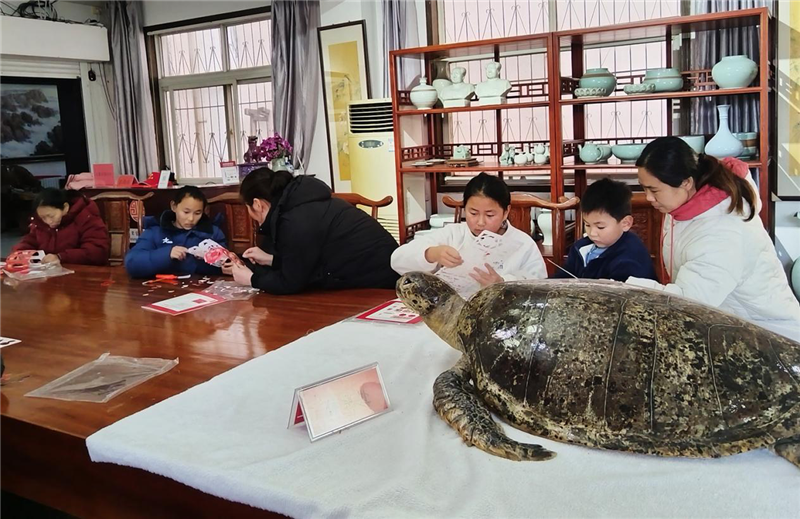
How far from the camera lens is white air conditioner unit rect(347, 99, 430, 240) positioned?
4.57m

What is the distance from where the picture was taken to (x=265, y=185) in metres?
2.65

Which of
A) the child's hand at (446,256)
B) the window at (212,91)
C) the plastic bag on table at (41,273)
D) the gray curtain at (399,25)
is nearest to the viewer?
the child's hand at (446,256)

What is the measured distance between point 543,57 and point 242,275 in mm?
2808

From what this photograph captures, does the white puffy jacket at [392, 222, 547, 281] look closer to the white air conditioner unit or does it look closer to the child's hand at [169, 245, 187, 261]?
the child's hand at [169, 245, 187, 261]

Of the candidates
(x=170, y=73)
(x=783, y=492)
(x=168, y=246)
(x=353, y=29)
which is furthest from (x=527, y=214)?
(x=170, y=73)

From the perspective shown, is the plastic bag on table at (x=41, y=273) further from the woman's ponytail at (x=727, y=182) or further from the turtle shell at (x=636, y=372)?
the woman's ponytail at (x=727, y=182)

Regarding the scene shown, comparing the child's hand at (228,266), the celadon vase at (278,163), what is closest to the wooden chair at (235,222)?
the celadon vase at (278,163)

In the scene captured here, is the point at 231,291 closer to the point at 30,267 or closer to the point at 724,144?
the point at 30,267

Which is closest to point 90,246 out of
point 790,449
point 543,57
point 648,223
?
point 648,223

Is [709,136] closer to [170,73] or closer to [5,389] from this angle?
[5,389]

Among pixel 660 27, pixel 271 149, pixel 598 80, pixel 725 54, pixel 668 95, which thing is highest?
pixel 660 27

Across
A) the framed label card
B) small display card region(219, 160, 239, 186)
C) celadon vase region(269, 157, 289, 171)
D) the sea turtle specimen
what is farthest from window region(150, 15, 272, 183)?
the sea turtle specimen

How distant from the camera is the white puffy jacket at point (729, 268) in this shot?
1.67 meters

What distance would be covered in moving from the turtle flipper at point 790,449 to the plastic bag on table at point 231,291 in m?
1.87
